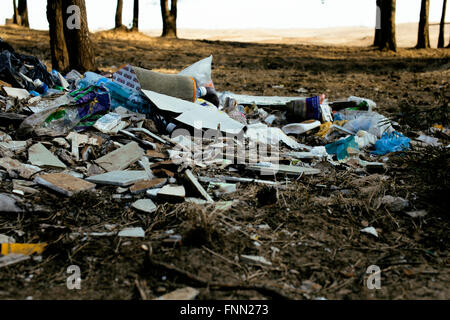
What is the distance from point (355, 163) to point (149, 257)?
222cm

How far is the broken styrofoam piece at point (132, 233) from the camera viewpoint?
197 cm

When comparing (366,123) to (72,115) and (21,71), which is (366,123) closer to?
(72,115)

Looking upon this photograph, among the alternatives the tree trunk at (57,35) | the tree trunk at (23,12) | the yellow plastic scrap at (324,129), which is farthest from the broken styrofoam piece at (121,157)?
the tree trunk at (23,12)

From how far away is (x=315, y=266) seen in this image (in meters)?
1.79

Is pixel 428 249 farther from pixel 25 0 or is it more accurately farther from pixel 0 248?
pixel 25 0

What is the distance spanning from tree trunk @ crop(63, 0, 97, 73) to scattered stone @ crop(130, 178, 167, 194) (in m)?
3.67

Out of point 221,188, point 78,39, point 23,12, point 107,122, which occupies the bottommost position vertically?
point 221,188

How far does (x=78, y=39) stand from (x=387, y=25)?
33.4ft

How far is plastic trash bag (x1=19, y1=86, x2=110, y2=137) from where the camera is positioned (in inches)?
129

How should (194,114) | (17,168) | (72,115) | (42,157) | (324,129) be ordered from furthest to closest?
(324,129), (194,114), (72,115), (42,157), (17,168)

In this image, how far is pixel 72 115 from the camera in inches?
138

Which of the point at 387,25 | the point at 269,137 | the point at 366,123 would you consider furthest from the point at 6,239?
the point at 387,25

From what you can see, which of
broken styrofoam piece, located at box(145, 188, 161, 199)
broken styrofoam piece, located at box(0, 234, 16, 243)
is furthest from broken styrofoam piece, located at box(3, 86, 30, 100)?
broken styrofoam piece, located at box(0, 234, 16, 243)

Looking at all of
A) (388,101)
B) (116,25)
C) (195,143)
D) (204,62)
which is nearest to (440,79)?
(388,101)
